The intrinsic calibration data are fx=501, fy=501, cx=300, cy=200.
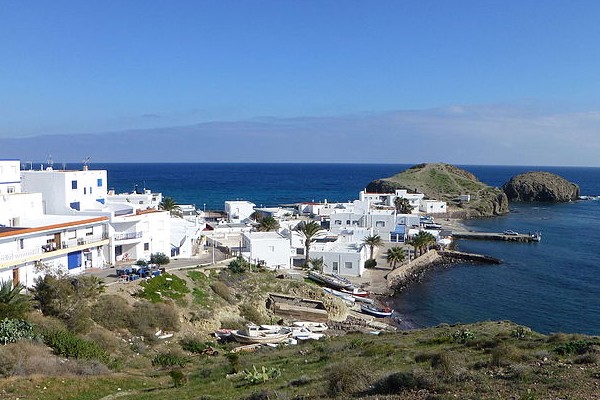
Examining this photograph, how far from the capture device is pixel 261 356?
23672mm

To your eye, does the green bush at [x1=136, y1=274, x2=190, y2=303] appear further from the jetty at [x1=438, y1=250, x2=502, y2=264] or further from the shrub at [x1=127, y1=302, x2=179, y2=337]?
the jetty at [x1=438, y1=250, x2=502, y2=264]

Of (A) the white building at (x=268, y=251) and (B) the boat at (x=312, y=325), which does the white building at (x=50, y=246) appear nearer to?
(A) the white building at (x=268, y=251)

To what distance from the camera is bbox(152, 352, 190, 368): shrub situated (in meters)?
23.3

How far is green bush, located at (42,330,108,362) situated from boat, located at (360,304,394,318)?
79.1ft

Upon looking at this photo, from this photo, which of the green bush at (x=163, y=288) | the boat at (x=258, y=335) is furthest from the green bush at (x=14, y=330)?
the boat at (x=258, y=335)

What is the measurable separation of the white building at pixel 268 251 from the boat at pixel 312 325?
493 inches

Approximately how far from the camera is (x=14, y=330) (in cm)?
2069

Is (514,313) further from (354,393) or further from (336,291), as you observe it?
(354,393)

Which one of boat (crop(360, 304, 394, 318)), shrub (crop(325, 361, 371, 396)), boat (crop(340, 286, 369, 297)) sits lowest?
boat (crop(360, 304, 394, 318))

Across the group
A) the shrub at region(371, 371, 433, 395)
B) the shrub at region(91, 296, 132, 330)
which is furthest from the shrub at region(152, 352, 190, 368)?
the shrub at region(371, 371, 433, 395)

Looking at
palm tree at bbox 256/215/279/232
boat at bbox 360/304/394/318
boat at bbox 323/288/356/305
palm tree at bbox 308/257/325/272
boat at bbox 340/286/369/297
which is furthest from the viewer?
palm tree at bbox 256/215/279/232

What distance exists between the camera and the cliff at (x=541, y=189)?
5984 inches

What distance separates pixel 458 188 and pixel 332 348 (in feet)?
414

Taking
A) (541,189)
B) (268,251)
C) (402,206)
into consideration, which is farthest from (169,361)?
(541,189)
